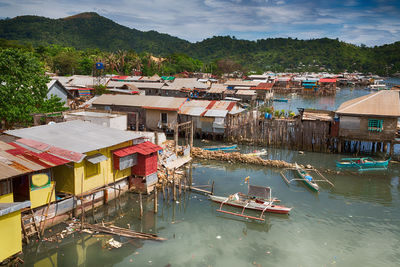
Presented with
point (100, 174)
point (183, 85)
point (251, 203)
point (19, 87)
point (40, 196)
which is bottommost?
point (251, 203)

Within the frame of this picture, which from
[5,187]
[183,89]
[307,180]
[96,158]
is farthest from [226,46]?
[5,187]

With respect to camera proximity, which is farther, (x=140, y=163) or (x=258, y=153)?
(x=258, y=153)

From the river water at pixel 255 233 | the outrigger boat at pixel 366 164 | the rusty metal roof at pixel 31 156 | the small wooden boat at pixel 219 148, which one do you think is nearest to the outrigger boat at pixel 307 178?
the river water at pixel 255 233

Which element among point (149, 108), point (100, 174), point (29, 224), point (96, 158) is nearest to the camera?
point (29, 224)

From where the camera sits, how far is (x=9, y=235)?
37.9 ft

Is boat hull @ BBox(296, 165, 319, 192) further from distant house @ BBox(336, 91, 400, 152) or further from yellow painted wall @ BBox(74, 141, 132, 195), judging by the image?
yellow painted wall @ BBox(74, 141, 132, 195)

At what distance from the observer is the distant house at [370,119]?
26938mm

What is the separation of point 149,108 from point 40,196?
20017mm

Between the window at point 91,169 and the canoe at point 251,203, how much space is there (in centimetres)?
689

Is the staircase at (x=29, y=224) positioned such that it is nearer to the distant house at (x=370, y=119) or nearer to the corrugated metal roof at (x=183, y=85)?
the distant house at (x=370, y=119)

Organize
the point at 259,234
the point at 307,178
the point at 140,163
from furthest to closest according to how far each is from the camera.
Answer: the point at 307,178 < the point at 140,163 < the point at 259,234

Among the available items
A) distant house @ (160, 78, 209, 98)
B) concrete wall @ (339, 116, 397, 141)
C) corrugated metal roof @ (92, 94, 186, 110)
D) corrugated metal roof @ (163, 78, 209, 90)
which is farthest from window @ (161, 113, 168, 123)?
corrugated metal roof @ (163, 78, 209, 90)

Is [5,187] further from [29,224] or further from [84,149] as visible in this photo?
[84,149]

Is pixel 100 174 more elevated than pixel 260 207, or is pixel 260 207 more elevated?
pixel 100 174
